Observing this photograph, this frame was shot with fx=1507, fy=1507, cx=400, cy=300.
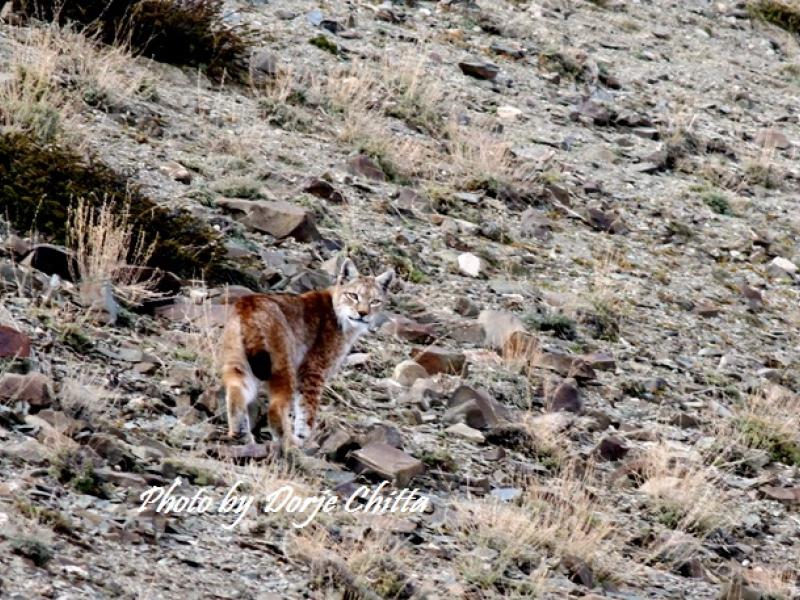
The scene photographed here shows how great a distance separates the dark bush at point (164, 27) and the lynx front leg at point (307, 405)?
613 cm

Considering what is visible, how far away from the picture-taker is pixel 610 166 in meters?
18.1

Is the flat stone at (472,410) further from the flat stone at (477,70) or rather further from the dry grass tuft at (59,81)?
the flat stone at (477,70)

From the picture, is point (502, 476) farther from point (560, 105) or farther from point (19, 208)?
point (560, 105)

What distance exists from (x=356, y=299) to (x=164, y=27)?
642cm

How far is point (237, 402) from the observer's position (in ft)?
28.4

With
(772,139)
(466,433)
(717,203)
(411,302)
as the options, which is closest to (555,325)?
(411,302)

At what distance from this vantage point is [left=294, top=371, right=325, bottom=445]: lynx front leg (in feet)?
30.6

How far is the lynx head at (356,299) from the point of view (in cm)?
1019

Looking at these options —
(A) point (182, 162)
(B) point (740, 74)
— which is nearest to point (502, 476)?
(A) point (182, 162)

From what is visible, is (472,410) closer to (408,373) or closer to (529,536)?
(408,373)

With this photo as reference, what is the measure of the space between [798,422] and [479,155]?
5.34 meters

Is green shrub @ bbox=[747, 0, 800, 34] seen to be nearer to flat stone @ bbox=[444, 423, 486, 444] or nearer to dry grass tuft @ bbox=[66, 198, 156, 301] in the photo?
flat stone @ bbox=[444, 423, 486, 444]

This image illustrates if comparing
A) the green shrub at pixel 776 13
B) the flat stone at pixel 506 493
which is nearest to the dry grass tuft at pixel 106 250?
the flat stone at pixel 506 493

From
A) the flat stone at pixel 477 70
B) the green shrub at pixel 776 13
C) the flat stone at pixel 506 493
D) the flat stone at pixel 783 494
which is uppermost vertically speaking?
the green shrub at pixel 776 13
